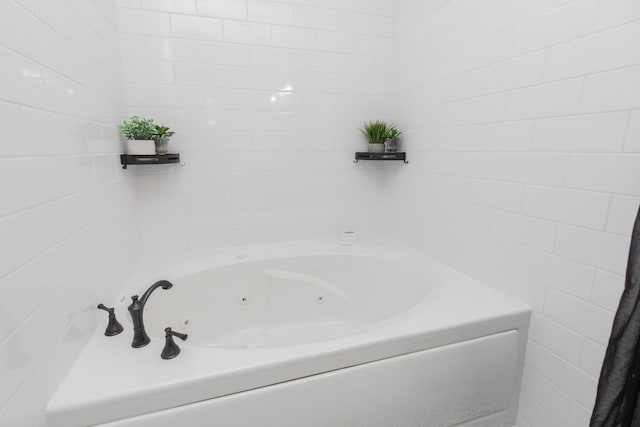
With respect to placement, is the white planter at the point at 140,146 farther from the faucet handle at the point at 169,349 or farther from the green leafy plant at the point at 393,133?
the green leafy plant at the point at 393,133

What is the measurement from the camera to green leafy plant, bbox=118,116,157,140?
1446 millimetres

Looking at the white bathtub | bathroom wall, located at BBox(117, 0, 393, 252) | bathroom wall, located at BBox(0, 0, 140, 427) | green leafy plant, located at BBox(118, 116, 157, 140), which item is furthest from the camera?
bathroom wall, located at BBox(117, 0, 393, 252)

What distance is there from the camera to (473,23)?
1.35 metres

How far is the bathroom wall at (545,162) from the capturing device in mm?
897

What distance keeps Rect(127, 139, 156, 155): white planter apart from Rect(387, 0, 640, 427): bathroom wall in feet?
4.71

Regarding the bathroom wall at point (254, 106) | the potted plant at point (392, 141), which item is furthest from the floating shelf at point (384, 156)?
the bathroom wall at point (254, 106)

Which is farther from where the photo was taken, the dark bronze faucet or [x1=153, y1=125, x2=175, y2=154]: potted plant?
[x1=153, y1=125, x2=175, y2=154]: potted plant

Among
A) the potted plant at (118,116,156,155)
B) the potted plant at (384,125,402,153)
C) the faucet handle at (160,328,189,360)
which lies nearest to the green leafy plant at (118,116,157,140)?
the potted plant at (118,116,156,155)

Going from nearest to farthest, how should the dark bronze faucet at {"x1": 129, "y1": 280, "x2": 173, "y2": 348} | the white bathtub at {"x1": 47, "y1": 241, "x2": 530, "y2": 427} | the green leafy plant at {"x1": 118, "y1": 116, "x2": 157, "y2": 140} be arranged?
the white bathtub at {"x1": 47, "y1": 241, "x2": 530, "y2": 427}, the dark bronze faucet at {"x1": 129, "y1": 280, "x2": 173, "y2": 348}, the green leafy plant at {"x1": 118, "y1": 116, "x2": 157, "y2": 140}

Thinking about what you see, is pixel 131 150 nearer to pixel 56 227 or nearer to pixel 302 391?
pixel 56 227

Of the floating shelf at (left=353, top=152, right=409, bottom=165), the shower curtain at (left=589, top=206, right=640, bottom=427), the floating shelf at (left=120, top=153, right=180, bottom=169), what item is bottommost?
the shower curtain at (left=589, top=206, right=640, bottom=427)

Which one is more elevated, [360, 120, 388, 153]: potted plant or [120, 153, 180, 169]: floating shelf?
[360, 120, 388, 153]: potted plant

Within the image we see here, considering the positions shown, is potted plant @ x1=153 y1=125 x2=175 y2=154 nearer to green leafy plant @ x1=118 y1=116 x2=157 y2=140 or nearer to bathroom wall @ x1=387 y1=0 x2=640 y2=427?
green leafy plant @ x1=118 y1=116 x2=157 y2=140

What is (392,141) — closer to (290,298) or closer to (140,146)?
(290,298)
